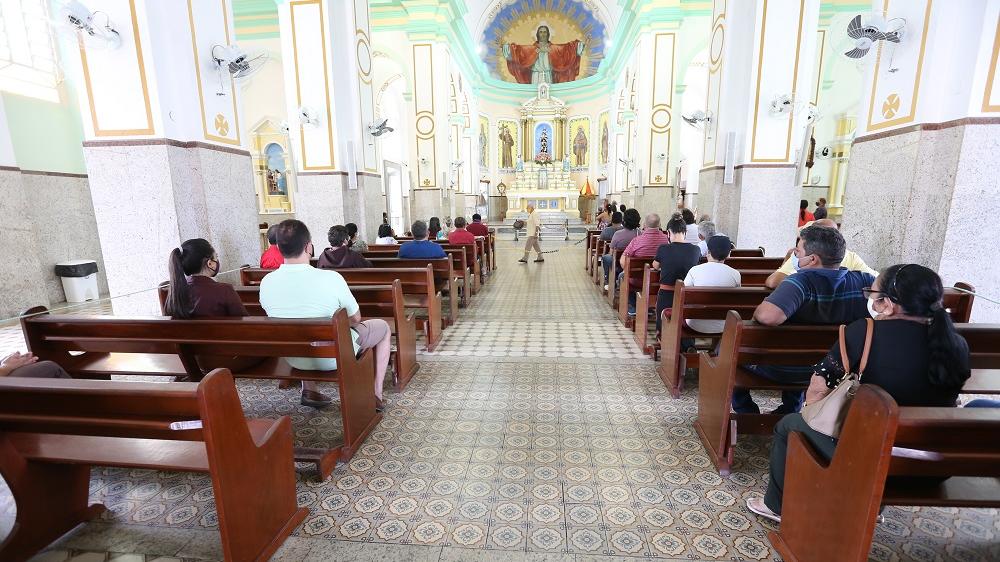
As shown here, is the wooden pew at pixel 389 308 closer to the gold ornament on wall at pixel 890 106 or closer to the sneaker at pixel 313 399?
the sneaker at pixel 313 399

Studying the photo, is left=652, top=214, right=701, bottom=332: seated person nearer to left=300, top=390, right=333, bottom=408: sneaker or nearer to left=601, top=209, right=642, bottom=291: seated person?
left=601, top=209, right=642, bottom=291: seated person

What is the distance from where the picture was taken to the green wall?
21.0 feet

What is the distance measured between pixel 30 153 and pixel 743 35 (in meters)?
10.1

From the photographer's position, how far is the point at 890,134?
3.65 meters

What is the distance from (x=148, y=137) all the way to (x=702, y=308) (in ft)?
15.1

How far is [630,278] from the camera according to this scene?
197 inches

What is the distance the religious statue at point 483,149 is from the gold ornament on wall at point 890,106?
17.7m

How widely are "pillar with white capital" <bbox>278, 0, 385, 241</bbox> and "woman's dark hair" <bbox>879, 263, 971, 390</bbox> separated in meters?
6.43

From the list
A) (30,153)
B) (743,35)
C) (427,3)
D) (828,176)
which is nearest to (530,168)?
(427,3)

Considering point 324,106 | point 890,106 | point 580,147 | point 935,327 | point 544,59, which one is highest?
point 544,59

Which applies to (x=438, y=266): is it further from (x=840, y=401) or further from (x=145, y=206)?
(x=840, y=401)

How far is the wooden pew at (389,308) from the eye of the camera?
337 centimetres

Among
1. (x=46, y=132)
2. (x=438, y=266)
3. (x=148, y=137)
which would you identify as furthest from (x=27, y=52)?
(x=438, y=266)

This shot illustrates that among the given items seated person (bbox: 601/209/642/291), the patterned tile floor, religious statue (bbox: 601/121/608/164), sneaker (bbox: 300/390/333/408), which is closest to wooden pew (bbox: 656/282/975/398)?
the patterned tile floor
